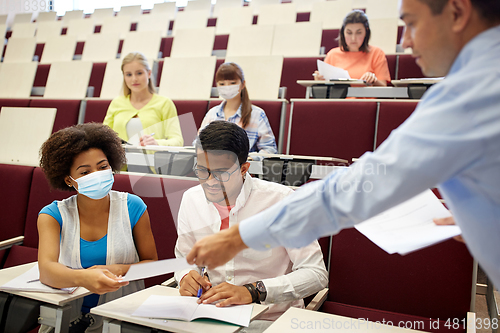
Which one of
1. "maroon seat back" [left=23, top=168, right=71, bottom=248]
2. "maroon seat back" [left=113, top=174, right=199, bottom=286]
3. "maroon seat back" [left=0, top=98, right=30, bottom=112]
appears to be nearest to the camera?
"maroon seat back" [left=113, top=174, right=199, bottom=286]

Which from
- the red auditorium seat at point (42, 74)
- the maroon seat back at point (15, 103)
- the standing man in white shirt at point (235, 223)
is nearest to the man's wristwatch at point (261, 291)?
the standing man in white shirt at point (235, 223)

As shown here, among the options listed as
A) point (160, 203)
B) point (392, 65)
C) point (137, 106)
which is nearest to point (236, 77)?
point (137, 106)

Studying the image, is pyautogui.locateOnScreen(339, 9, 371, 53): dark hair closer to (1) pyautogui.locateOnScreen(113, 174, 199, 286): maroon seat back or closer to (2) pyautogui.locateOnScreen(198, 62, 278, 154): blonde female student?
(2) pyautogui.locateOnScreen(198, 62, 278, 154): blonde female student

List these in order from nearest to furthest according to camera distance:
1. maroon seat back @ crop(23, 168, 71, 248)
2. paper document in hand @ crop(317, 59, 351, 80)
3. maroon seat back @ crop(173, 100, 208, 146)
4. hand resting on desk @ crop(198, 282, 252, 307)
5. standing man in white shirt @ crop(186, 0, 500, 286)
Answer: standing man in white shirt @ crop(186, 0, 500, 286)
hand resting on desk @ crop(198, 282, 252, 307)
maroon seat back @ crop(23, 168, 71, 248)
paper document in hand @ crop(317, 59, 351, 80)
maroon seat back @ crop(173, 100, 208, 146)

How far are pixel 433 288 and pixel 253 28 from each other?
204 cm

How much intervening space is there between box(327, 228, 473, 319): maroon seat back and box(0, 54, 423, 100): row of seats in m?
1.16

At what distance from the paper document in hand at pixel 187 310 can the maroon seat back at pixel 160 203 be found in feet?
1.30

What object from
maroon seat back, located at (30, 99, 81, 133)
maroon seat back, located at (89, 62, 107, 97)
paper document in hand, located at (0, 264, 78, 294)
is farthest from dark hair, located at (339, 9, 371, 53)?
maroon seat back, located at (89, 62, 107, 97)

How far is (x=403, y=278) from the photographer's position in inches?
31.5

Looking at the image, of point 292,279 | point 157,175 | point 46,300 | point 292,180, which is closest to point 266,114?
point 292,180

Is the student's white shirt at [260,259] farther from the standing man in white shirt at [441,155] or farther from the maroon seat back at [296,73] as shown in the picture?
the maroon seat back at [296,73]

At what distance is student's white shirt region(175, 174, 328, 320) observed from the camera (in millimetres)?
737

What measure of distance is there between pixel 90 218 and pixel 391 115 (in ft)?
3.61

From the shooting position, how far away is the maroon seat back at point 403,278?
30.1 inches
